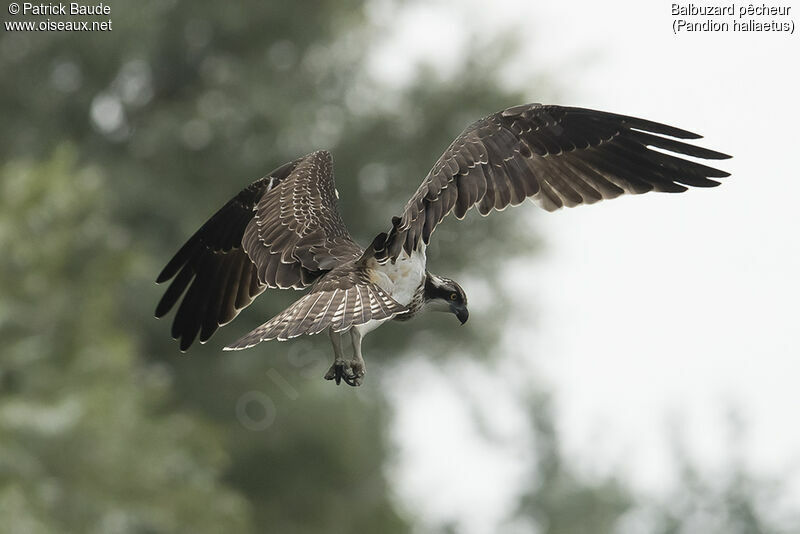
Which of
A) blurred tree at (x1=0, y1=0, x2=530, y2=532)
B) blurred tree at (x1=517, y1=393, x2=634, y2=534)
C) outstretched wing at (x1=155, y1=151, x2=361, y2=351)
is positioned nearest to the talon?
outstretched wing at (x1=155, y1=151, x2=361, y2=351)

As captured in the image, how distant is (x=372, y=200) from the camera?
18.1 metres

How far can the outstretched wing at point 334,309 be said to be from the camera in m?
4.12

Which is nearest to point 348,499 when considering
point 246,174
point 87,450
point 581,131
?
point 246,174

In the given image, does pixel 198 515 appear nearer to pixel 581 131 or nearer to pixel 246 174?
pixel 246 174

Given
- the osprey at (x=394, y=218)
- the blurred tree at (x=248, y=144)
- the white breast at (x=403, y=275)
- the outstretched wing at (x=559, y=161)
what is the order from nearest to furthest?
the osprey at (x=394, y=218) → the white breast at (x=403, y=275) → the outstretched wing at (x=559, y=161) → the blurred tree at (x=248, y=144)

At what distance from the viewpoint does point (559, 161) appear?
5137 millimetres

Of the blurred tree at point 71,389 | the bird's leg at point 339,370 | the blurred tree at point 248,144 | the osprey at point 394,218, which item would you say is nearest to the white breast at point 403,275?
the osprey at point 394,218

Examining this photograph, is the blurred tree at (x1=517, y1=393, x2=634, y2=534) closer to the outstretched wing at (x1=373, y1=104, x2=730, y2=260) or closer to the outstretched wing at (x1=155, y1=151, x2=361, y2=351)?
the outstretched wing at (x1=155, y1=151, x2=361, y2=351)

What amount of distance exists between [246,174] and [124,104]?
3018mm

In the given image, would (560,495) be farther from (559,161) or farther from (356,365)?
(356,365)

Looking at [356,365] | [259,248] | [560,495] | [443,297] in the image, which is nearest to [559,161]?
[443,297]

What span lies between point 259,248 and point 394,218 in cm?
77

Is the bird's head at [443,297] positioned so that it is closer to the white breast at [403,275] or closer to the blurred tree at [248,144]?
the white breast at [403,275]

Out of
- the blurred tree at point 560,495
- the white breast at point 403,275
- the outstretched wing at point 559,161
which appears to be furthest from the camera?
the blurred tree at point 560,495
